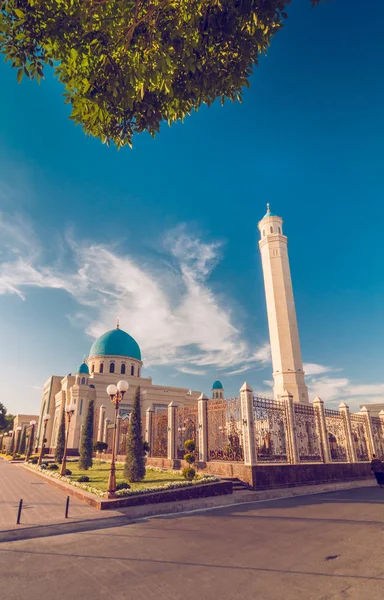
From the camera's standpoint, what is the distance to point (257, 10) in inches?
214

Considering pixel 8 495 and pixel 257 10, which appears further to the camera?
pixel 8 495

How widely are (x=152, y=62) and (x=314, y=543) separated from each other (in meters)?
9.77

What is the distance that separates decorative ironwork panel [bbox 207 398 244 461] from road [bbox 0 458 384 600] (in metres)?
6.46

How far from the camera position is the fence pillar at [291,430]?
16.1 m

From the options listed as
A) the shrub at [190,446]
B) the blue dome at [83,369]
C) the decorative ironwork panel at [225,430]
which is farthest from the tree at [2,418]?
the decorative ironwork panel at [225,430]

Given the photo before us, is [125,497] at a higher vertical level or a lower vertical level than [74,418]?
lower

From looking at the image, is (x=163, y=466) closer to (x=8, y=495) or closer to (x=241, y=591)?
(x=8, y=495)

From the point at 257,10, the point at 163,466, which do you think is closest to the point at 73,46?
the point at 257,10

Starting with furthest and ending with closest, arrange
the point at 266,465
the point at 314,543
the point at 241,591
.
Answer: the point at 266,465
the point at 314,543
the point at 241,591

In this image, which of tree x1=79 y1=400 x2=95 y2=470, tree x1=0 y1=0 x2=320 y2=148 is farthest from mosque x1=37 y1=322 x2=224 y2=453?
tree x1=0 y1=0 x2=320 y2=148

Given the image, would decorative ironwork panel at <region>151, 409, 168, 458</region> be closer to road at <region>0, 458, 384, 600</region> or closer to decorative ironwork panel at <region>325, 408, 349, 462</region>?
decorative ironwork panel at <region>325, 408, 349, 462</region>

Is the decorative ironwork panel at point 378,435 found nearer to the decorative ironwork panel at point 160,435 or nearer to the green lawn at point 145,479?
the decorative ironwork panel at point 160,435

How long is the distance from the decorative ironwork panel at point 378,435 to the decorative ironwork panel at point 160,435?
13975mm

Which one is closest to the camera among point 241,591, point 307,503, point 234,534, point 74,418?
point 241,591
